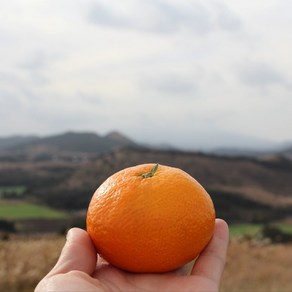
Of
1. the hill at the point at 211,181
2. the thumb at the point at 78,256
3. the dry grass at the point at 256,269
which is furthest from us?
the hill at the point at 211,181

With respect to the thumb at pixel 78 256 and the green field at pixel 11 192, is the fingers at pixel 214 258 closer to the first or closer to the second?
the thumb at pixel 78 256

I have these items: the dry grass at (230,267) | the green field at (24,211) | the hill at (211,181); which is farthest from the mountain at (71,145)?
the dry grass at (230,267)

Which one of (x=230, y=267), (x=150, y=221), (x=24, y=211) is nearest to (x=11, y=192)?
(x=24, y=211)

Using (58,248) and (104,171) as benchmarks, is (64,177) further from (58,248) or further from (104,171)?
(58,248)

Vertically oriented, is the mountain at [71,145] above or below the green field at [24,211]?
below

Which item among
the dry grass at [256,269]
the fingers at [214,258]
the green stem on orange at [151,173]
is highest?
the green stem on orange at [151,173]

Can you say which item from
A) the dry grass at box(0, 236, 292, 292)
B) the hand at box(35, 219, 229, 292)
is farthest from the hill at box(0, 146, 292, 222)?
the hand at box(35, 219, 229, 292)
